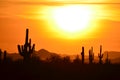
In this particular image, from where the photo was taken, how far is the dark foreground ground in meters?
37.9

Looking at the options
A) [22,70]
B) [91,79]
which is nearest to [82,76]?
[91,79]

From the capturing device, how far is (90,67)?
47156mm

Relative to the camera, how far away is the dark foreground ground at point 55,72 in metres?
37.9

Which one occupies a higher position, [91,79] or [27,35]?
[27,35]

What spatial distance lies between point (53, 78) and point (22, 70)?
3364 mm

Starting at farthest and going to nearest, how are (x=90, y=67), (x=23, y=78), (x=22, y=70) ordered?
(x=90, y=67) < (x=22, y=70) < (x=23, y=78)

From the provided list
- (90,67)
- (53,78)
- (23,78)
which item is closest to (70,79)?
(53,78)

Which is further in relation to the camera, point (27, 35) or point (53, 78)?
point (27, 35)

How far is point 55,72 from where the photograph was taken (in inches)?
1644

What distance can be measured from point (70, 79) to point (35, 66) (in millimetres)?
6963

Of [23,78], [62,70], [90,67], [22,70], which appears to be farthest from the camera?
[90,67]

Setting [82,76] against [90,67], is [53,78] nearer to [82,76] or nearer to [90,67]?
[82,76]

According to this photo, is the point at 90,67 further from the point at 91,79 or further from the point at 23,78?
the point at 23,78

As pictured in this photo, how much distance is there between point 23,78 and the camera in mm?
36750
